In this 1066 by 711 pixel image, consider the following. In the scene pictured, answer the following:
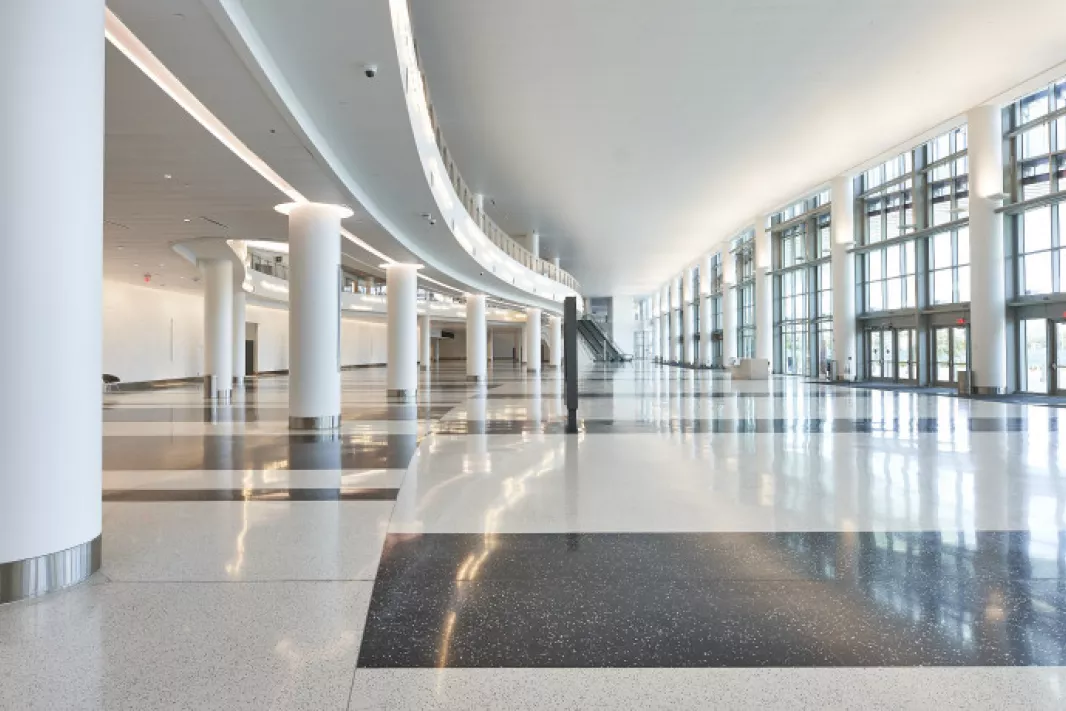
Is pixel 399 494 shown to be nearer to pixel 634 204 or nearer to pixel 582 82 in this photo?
pixel 582 82

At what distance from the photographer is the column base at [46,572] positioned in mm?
4102

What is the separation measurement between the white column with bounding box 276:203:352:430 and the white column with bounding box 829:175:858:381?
21315mm

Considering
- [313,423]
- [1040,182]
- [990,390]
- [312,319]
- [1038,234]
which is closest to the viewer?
[313,423]

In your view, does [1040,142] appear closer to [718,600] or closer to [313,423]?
[313,423]

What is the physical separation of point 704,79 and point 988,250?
34.6 feet

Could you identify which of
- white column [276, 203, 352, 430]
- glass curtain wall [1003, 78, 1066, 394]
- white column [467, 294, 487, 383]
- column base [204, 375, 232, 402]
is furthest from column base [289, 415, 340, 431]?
white column [467, 294, 487, 383]

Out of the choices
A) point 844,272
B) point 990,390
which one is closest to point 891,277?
point 844,272

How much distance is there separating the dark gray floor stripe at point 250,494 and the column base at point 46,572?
2.46 m

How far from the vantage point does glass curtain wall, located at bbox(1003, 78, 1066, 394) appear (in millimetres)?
19547

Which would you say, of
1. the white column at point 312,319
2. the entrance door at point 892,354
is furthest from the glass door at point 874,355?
the white column at point 312,319

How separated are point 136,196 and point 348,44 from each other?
8074mm

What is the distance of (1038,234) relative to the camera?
2033 centimetres

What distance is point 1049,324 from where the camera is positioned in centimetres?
2022

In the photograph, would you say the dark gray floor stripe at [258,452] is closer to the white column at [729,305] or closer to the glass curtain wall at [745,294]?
the white column at [729,305]
